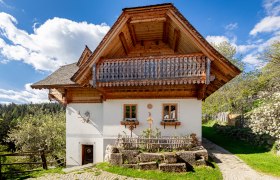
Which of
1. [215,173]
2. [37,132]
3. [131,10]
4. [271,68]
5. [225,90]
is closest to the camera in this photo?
[215,173]

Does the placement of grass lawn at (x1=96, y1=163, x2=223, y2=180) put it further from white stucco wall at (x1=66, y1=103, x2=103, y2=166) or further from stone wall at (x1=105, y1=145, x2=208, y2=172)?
white stucco wall at (x1=66, y1=103, x2=103, y2=166)

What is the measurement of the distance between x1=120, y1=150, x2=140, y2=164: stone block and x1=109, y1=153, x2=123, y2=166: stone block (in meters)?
0.20

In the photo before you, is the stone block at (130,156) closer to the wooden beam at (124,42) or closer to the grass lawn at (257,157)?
the grass lawn at (257,157)

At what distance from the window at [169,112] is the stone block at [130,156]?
129 inches

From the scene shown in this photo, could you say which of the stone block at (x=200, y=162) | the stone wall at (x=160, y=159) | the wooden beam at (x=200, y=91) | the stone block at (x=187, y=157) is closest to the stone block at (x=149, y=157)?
the stone wall at (x=160, y=159)

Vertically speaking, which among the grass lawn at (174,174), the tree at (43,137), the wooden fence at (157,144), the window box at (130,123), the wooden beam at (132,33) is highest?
the wooden beam at (132,33)

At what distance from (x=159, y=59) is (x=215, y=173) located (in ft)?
21.0

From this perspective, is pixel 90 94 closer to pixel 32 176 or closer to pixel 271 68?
pixel 32 176

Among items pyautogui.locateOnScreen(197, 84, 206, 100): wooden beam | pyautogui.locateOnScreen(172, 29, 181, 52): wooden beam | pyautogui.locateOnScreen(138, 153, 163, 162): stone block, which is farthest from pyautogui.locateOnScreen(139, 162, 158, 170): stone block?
pyautogui.locateOnScreen(172, 29, 181, 52): wooden beam

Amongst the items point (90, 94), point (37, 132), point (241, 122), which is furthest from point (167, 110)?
point (37, 132)

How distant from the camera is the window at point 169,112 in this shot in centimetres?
1313

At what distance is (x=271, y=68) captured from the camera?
19.6 metres

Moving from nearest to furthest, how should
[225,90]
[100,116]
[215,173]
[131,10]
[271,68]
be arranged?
[215,173]
[131,10]
[100,116]
[271,68]
[225,90]

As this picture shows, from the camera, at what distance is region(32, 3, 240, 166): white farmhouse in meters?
11.9
